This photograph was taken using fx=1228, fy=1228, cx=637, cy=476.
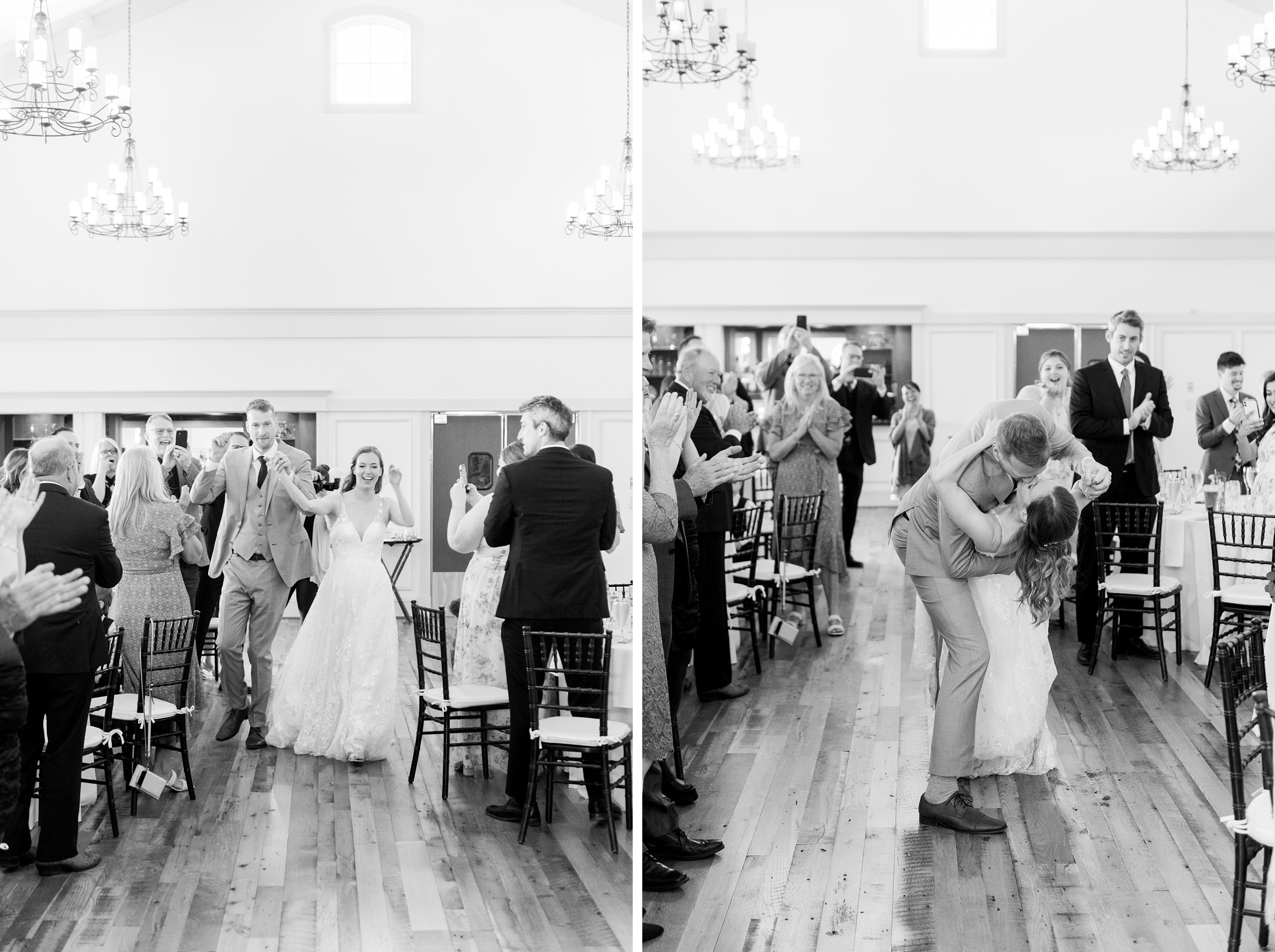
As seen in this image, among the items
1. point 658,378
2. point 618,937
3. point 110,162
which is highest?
point 110,162

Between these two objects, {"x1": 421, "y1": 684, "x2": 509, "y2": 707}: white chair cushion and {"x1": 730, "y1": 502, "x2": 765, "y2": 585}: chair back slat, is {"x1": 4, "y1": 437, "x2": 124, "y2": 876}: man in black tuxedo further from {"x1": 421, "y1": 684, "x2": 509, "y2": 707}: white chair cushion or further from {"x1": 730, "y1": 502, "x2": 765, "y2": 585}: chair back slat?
{"x1": 730, "y1": 502, "x2": 765, "y2": 585}: chair back slat

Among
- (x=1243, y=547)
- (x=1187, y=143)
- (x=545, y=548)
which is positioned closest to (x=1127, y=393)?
(x=1243, y=547)

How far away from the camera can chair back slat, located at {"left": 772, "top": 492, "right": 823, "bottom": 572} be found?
645cm

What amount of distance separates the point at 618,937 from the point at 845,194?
10.2m

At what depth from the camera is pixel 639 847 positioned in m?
2.90

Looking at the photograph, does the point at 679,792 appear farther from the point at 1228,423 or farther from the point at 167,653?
the point at 1228,423

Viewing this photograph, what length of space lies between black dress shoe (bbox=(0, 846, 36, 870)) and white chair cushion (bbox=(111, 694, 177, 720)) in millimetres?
346

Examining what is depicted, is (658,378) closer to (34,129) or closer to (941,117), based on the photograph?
(34,129)

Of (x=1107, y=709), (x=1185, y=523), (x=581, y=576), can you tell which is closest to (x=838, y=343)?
(x=1185, y=523)

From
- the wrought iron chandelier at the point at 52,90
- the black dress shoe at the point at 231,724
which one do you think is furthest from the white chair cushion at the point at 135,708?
the wrought iron chandelier at the point at 52,90

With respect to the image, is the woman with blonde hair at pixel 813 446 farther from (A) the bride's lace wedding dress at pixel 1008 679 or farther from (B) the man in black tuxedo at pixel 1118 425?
(A) the bride's lace wedding dress at pixel 1008 679

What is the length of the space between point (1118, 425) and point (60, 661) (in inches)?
178

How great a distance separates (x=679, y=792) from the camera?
3947 millimetres

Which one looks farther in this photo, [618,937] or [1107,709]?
[1107,709]
